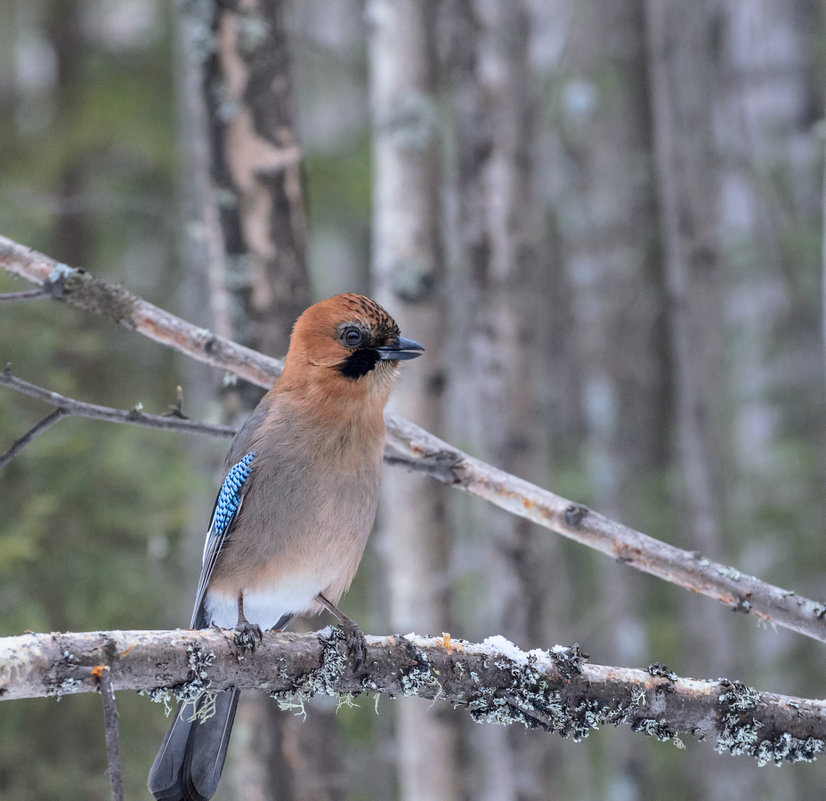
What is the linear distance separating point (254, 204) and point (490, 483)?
1.94 metres

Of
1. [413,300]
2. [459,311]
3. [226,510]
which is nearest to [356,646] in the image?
[226,510]

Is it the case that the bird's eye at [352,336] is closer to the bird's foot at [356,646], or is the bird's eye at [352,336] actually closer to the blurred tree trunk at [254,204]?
the blurred tree trunk at [254,204]

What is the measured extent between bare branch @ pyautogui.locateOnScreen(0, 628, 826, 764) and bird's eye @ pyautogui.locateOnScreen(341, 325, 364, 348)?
1188 mm

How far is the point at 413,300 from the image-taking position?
17.3 feet

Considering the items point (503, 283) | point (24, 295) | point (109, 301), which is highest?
point (503, 283)

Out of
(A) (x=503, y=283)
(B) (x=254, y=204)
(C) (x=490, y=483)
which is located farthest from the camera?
(A) (x=503, y=283)

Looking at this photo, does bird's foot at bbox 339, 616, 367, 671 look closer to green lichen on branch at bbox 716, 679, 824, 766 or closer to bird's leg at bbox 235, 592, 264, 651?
bird's leg at bbox 235, 592, 264, 651

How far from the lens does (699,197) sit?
Answer: 8062 mm

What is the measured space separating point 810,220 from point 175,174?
20.4 ft

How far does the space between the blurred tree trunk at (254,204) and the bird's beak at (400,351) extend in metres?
1.06

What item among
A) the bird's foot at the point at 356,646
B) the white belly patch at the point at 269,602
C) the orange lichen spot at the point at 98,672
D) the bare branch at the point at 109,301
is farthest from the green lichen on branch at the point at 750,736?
the bare branch at the point at 109,301

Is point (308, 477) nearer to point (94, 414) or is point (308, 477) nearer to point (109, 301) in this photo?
point (94, 414)

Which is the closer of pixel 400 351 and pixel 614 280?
pixel 400 351

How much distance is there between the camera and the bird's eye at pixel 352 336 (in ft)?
12.0
